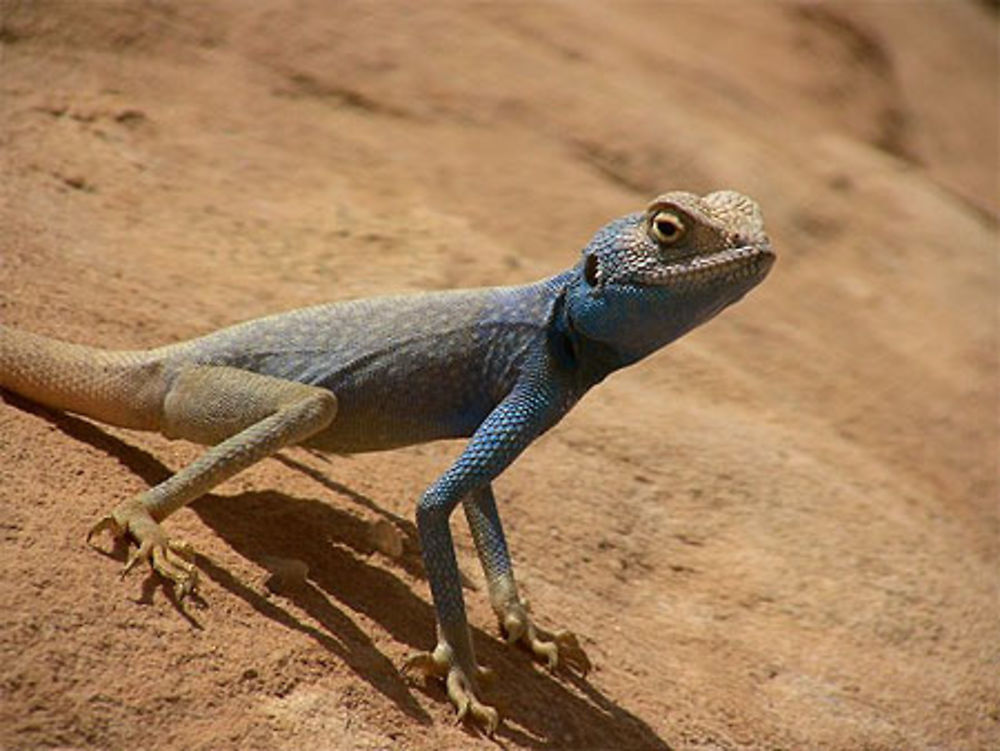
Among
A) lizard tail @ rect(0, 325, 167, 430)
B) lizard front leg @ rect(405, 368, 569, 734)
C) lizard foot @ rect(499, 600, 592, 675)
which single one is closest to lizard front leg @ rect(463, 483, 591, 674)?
lizard foot @ rect(499, 600, 592, 675)

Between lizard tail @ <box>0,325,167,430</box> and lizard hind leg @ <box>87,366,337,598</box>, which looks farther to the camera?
lizard tail @ <box>0,325,167,430</box>

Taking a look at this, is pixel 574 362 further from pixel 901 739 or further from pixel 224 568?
pixel 901 739

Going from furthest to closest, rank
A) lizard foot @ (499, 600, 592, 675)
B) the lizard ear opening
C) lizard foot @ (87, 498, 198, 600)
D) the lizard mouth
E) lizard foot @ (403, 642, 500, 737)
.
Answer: lizard foot @ (499, 600, 592, 675) → the lizard ear opening → the lizard mouth → lizard foot @ (403, 642, 500, 737) → lizard foot @ (87, 498, 198, 600)

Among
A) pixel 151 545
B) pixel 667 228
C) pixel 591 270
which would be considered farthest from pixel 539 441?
pixel 151 545

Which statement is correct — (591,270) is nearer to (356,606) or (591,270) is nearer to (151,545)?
(356,606)

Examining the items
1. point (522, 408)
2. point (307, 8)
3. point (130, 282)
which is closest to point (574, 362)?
point (522, 408)

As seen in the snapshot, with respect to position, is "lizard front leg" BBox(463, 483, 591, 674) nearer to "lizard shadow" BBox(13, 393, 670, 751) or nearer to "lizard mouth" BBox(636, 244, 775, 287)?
"lizard shadow" BBox(13, 393, 670, 751)

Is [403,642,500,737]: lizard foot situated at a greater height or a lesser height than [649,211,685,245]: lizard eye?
lesser
